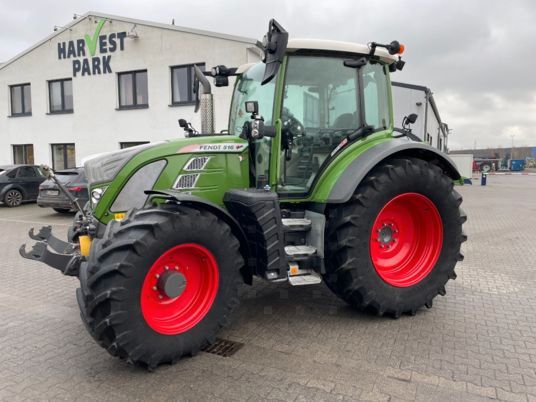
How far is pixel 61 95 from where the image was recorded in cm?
1788

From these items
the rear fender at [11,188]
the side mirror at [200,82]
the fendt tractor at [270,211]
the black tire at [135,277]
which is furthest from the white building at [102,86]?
the black tire at [135,277]

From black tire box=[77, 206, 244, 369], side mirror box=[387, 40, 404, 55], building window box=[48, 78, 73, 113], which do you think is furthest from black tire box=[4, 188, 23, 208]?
side mirror box=[387, 40, 404, 55]

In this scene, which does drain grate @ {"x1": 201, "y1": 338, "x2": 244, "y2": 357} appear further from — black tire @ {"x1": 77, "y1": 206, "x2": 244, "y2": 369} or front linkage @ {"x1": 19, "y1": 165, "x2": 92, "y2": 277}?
front linkage @ {"x1": 19, "y1": 165, "x2": 92, "y2": 277}

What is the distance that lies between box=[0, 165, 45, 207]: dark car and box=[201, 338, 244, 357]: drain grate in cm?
1282

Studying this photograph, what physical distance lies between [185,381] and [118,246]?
106 cm

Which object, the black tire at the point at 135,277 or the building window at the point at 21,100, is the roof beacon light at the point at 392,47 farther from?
the building window at the point at 21,100

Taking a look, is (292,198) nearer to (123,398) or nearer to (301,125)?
(301,125)

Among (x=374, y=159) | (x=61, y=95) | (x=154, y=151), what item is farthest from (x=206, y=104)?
(x=61, y=95)

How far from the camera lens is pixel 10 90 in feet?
62.9

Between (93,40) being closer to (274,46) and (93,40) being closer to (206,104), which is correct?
(206,104)

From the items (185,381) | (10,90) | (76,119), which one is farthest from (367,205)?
(10,90)

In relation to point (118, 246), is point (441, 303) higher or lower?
lower

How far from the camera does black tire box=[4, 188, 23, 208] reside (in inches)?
553

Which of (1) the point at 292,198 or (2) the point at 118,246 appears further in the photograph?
(1) the point at 292,198
